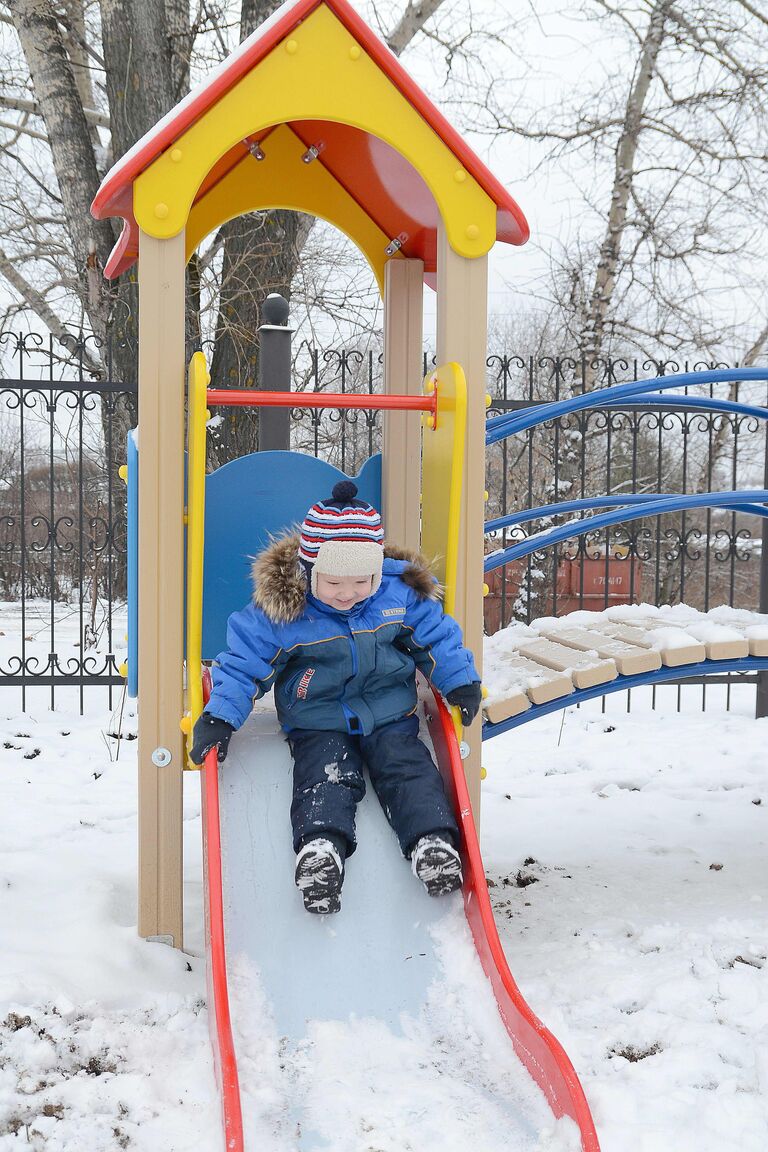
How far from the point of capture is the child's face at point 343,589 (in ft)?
8.89

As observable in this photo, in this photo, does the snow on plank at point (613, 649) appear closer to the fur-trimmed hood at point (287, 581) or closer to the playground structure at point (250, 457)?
the playground structure at point (250, 457)

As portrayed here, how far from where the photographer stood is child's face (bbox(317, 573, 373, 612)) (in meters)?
2.71

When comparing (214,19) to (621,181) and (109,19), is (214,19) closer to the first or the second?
(109,19)

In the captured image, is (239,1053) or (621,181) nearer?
(239,1053)

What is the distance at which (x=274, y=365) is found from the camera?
16.4 feet

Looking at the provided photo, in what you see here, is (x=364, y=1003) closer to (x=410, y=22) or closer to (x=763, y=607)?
(x=763, y=607)

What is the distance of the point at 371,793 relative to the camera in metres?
2.73

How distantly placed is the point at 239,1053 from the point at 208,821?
593mm

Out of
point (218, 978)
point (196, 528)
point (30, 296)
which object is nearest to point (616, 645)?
point (196, 528)

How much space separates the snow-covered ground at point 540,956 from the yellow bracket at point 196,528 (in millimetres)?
757

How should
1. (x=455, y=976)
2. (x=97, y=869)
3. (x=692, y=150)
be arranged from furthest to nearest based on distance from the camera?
(x=692, y=150) → (x=97, y=869) → (x=455, y=976)

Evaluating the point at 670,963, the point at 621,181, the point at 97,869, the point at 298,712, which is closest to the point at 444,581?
the point at 298,712

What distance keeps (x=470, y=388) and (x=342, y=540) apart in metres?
0.65

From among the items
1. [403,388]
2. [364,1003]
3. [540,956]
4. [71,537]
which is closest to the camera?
[364,1003]
